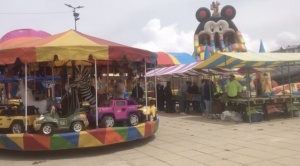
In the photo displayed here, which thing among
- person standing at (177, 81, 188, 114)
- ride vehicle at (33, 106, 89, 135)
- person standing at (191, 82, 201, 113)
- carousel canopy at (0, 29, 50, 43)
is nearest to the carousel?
ride vehicle at (33, 106, 89, 135)

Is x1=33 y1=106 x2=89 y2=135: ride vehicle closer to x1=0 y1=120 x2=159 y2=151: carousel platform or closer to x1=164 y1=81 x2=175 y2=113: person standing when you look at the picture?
x1=0 y1=120 x2=159 y2=151: carousel platform

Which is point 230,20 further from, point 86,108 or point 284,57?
point 86,108

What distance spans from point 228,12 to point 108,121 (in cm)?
2762

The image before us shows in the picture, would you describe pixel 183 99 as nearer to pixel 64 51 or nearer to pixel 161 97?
pixel 161 97

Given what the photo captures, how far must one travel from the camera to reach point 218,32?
33.5 metres

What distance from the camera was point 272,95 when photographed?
44.8 feet

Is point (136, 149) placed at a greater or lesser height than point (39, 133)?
lesser

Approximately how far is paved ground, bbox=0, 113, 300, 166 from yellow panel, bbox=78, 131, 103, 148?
9.8 inches

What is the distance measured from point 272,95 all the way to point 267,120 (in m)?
1.68

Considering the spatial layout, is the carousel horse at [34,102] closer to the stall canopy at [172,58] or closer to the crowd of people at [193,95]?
the crowd of people at [193,95]

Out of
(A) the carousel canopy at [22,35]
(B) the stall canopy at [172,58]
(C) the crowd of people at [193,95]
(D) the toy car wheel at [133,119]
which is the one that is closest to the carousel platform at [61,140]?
(D) the toy car wheel at [133,119]

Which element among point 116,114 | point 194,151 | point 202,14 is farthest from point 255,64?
point 202,14

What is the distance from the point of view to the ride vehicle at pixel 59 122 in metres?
7.77

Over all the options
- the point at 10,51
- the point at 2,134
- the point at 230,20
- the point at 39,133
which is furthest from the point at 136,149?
the point at 230,20
